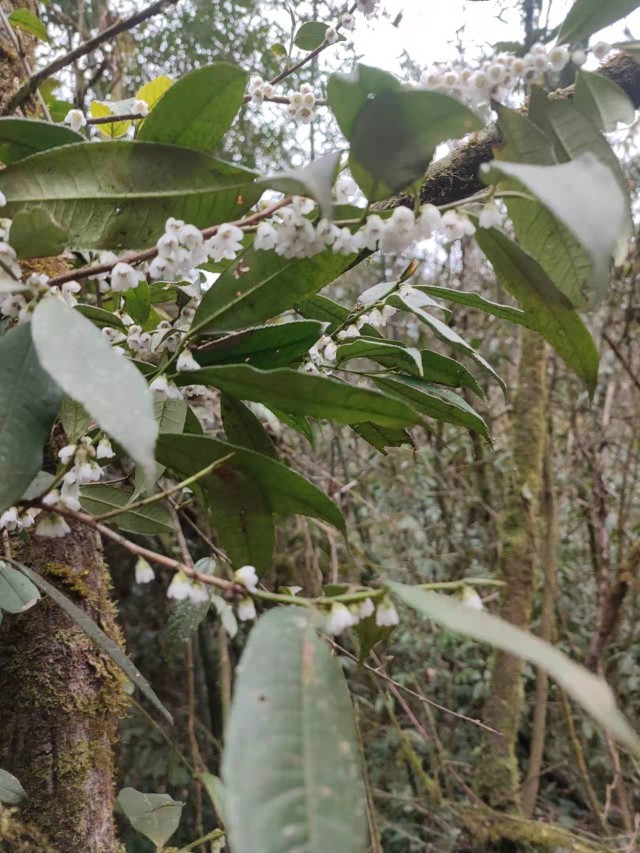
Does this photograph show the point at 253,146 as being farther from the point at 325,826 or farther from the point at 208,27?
the point at 325,826

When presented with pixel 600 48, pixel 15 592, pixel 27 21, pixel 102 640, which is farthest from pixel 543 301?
pixel 27 21

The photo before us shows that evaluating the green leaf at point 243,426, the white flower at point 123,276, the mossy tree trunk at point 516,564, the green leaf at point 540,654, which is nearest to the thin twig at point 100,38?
the white flower at point 123,276

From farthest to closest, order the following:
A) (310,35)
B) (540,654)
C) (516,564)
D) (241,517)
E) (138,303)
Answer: (516,564) < (310,35) < (138,303) < (241,517) < (540,654)

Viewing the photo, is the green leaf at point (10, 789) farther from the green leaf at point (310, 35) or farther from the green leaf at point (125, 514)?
the green leaf at point (310, 35)

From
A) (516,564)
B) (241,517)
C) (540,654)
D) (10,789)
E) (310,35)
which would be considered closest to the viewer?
(540,654)

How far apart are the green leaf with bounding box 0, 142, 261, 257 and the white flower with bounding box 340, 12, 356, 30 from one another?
1.51ft

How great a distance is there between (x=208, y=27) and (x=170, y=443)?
111 inches

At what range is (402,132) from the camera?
37cm

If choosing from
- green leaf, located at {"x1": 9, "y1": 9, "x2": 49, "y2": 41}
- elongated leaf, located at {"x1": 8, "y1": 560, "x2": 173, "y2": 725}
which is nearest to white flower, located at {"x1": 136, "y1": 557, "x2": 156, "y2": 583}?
elongated leaf, located at {"x1": 8, "y1": 560, "x2": 173, "y2": 725}

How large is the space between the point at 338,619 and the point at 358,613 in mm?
22

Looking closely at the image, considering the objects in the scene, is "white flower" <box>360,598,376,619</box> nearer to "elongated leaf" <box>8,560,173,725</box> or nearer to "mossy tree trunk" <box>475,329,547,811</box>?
"elongated leaf" <box>8,560,173,725</box>

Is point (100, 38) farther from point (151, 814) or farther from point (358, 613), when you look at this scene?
point (151, 814)

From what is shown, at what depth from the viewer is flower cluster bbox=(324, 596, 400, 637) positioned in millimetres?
344

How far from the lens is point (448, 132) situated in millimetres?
365
